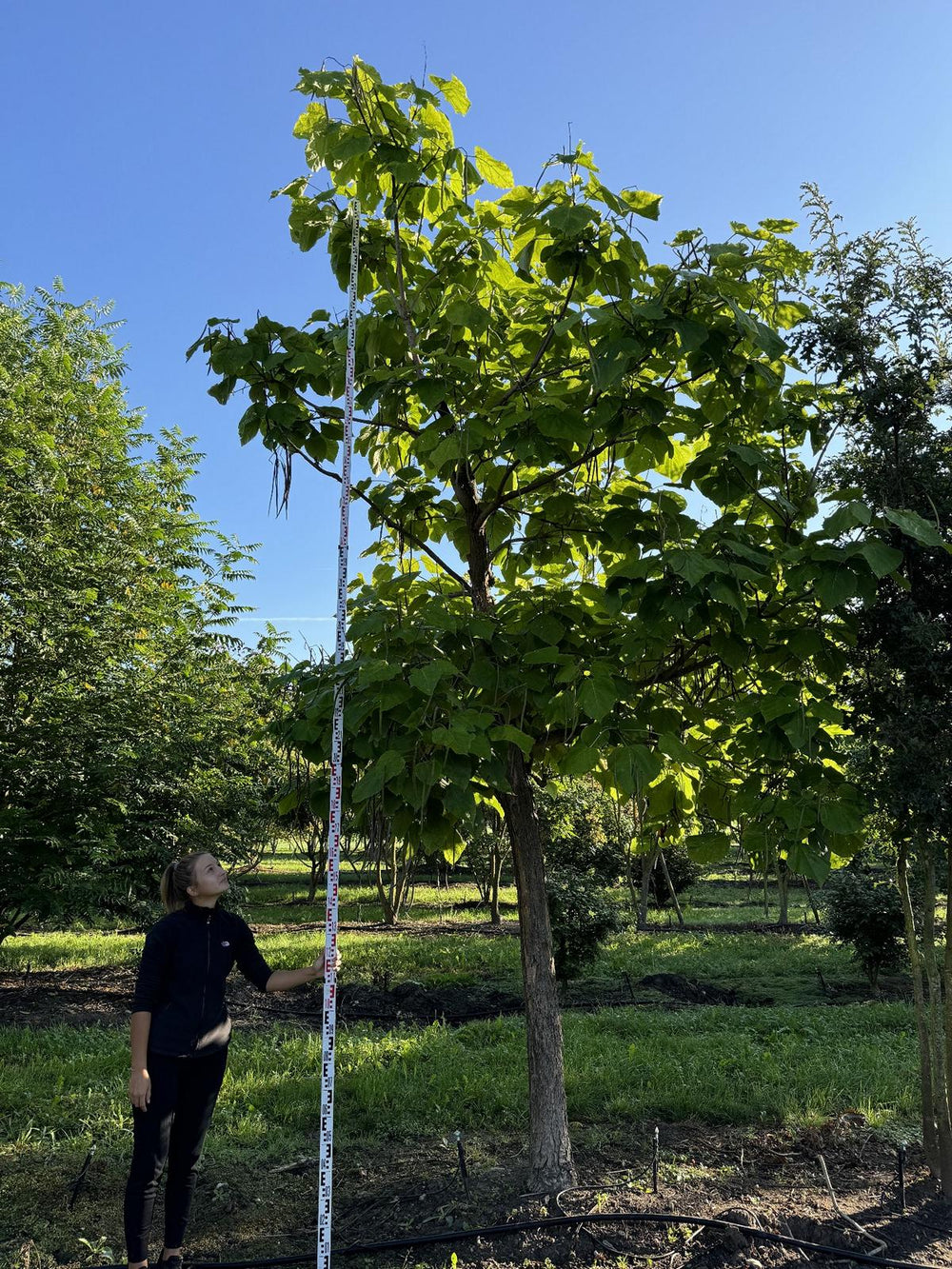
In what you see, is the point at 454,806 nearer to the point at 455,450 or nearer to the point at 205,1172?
the point at 455,450

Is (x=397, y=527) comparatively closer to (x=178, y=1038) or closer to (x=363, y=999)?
(x=178, y=1038)

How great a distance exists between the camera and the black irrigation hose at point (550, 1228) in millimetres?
2953

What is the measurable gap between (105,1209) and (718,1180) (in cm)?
256

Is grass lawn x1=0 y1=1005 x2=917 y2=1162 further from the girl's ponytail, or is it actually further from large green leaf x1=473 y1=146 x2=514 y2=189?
large green leaf x1=473 y1=146 x2=514 y2=189

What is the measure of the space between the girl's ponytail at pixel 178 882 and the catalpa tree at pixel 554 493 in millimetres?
587

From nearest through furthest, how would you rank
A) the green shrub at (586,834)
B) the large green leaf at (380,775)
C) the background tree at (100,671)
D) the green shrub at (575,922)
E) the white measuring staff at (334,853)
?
the white measuring staff at (334,853) < the large green leaf at (380,775) < the background tree at (100,671) < the green shrub at (575,922) < the green shrub at (586,834)

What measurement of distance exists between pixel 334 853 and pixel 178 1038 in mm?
956

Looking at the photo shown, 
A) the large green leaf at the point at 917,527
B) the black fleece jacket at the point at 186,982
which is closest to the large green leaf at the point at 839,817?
the large green leaf at the point at 917,527

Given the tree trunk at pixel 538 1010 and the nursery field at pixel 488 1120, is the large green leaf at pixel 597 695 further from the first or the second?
the nursery field at pixel 488 1120

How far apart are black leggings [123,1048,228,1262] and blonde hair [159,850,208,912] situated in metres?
0.50

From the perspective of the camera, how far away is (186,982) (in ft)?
9.73

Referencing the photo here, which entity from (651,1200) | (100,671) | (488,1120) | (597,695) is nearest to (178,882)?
(597,695)

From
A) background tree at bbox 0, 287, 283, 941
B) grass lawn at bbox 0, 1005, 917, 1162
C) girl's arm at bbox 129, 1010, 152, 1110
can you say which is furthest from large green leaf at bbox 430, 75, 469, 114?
background tree at bbox 0, 287, 283, 941

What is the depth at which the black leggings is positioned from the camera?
2809mm
